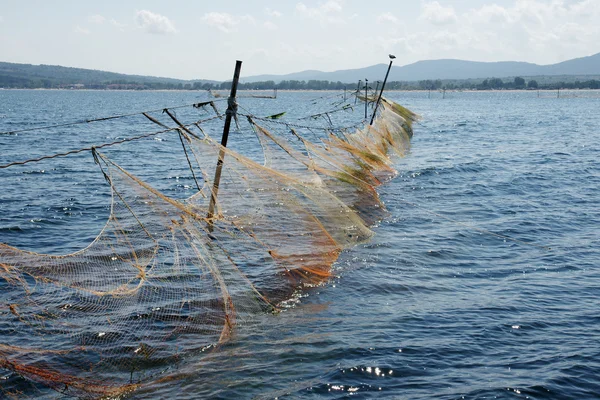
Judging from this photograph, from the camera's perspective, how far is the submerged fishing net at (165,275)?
8.75 metres

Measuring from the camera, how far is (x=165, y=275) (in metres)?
12.1

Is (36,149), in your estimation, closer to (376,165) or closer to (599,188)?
(376,165)

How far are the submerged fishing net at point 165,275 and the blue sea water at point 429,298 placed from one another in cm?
54

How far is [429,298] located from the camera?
11.4 m

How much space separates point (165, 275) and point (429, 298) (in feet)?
17.5

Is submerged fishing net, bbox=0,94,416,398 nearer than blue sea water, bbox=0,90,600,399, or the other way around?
blue sea water, bbox=0,90,600,399

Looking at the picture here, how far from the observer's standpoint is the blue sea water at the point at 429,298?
834cm

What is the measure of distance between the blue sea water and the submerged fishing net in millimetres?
537

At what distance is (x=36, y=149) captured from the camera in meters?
33.9

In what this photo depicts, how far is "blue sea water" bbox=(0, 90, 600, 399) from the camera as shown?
27.4 ft

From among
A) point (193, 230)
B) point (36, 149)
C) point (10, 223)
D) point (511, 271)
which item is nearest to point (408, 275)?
point (511, 271)

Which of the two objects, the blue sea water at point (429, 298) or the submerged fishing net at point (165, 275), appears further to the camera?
the submerged fishing net at point (165, 275)

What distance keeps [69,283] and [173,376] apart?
2536mm

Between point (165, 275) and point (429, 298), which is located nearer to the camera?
point (429, 298)
